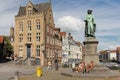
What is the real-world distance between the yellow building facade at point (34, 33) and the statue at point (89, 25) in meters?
36.5

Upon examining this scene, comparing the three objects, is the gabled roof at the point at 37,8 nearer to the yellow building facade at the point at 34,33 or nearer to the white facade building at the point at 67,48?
the yellow building facade at the point at 34,33

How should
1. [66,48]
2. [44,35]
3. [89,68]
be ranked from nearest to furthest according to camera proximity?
[89,68] → [44,35] → [66,48]

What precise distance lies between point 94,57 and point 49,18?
44.4 meters

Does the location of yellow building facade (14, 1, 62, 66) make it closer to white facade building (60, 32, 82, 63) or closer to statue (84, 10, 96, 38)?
white facade building (60, 32, 82, 63)

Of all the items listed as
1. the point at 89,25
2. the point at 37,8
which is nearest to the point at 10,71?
the point at 89,25

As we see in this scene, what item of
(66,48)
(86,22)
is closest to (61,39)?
(66,48)

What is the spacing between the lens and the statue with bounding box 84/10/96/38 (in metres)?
26.7

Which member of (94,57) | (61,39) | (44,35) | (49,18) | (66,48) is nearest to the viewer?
(94,57)

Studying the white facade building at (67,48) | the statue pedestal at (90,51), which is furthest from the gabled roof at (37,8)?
the statue pedestal at (90,51)

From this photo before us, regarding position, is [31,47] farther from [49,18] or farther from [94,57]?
[94,57]

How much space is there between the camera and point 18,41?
67.0 m

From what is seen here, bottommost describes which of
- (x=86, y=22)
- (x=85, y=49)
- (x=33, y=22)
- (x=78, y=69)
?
(x=78, y=69)

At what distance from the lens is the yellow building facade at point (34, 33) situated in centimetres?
6425

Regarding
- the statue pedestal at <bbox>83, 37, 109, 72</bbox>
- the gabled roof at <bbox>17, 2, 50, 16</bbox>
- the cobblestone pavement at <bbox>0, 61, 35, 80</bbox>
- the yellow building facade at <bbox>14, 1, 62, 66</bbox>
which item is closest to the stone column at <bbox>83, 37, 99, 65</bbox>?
the statue pedestal at <bbox>83, 37, 109, 72</bbox>
